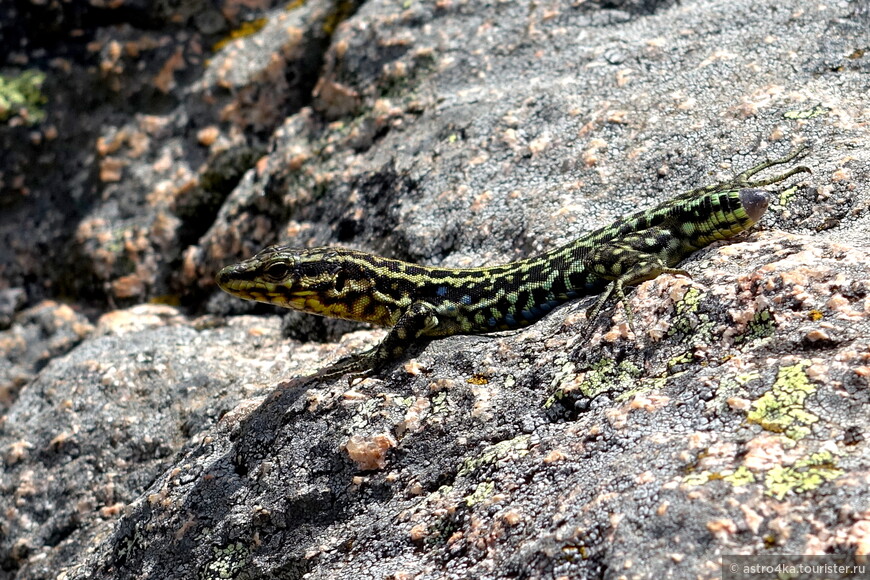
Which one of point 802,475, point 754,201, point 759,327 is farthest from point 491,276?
point 802,475

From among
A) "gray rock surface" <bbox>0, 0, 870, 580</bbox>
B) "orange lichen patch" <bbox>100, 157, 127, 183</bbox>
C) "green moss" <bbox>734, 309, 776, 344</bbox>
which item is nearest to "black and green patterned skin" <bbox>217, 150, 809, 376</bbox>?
"gray rock surface" <bbox>0, 0, 870, 580</bbox>

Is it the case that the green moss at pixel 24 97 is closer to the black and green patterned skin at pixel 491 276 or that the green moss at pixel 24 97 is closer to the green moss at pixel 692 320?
the black and green patterned skin at pixel 491 276

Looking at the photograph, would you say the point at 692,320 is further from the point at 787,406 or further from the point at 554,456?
the point at 554,456

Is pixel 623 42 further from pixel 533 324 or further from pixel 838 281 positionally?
pixel 838 281

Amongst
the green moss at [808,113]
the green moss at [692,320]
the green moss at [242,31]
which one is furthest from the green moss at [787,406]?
the green moss at [242,31]

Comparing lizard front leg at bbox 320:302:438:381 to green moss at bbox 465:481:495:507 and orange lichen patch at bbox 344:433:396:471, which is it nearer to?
orange lichen patch at bbox 344:433:396:471

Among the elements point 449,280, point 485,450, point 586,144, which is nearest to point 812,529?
point 485,450

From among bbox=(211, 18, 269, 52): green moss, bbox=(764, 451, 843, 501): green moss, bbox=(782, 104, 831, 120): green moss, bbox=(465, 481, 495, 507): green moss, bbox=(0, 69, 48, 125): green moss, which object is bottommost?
bbox=(465, 481, 495, 507): green moss
